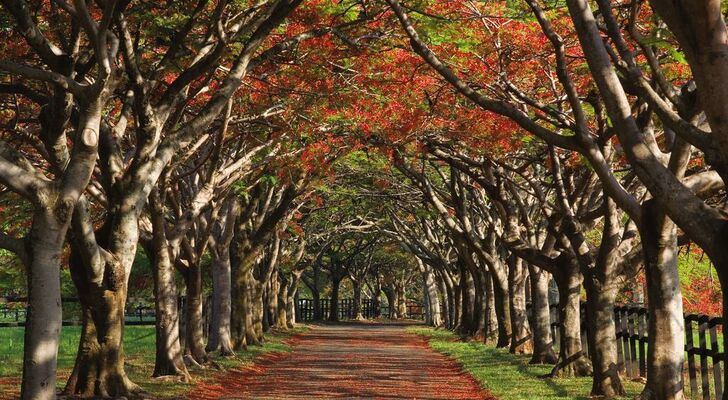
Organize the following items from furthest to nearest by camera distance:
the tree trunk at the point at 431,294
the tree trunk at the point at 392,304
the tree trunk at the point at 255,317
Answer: the tree trunk at the point at 392,304
the tree trunk at the point at 431,294
the tree trunk at the point at 255,317

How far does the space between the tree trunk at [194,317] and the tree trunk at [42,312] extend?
11596mm

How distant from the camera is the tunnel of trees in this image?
10109mm

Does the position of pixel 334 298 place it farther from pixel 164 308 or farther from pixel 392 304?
pixel 164 308

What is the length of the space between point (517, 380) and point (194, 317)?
803 cm

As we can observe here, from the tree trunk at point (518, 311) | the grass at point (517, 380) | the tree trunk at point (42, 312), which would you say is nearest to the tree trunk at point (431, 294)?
the grass at point (517, 380)

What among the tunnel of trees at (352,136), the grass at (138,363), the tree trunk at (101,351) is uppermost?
the tunnel of trees at (352,136)

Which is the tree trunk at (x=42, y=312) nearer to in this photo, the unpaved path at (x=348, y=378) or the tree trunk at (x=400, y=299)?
the unpaved path at (x=348, y=378)

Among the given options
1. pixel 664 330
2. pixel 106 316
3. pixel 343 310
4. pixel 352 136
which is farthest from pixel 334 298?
pixel 664 330

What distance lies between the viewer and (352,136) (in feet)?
75.8

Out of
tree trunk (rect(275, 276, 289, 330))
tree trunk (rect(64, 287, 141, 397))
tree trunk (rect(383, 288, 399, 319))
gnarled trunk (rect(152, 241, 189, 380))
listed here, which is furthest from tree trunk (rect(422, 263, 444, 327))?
tree trunk (rect(64, 287, 141, 397))

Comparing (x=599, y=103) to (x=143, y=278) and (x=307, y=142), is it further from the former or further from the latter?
(x=143, y=278)

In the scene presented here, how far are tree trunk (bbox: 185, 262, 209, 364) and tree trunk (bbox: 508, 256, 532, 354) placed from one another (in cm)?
908

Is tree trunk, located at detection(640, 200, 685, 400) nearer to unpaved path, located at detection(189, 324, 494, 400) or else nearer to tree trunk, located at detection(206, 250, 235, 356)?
unpaved path, located at detection(189, 324, 494, 400)

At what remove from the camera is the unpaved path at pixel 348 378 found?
55.0ft
